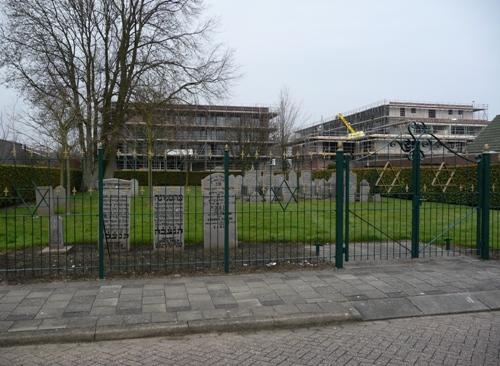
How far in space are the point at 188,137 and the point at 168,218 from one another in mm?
37921

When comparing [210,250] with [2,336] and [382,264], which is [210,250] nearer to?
[382,264]

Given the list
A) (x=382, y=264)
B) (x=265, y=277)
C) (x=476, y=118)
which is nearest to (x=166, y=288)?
(x=265, y=277)

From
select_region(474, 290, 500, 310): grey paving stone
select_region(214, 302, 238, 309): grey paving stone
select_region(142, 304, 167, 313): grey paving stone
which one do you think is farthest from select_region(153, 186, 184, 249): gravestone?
select_region(474, 290, 500, 310): grey paving stone

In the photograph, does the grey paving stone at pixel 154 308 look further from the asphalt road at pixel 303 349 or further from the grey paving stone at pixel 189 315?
the asphalt road at pixel 303 349

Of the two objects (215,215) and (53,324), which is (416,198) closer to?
(215,215)

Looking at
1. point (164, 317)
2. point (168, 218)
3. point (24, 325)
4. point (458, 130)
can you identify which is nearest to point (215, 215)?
point (168, 218)

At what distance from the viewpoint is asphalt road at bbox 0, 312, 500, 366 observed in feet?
13.6

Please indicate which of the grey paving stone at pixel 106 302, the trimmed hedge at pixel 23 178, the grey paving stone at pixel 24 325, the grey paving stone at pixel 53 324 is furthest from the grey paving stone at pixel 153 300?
the trimmed hedge at pixel 23 178

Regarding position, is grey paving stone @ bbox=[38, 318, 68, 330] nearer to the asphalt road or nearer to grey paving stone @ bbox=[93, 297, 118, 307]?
the asphalt road

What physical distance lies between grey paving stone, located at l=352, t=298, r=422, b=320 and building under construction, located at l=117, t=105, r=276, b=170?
3.71 m

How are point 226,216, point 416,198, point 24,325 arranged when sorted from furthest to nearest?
point 416,198
point 226,216
point 24,325

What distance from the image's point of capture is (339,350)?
4.43m

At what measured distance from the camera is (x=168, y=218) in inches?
352

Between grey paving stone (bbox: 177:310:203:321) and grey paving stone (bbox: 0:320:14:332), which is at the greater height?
grey paving stone (bbox: 0:320:14:332)
